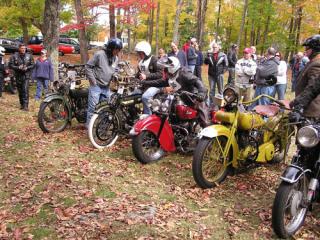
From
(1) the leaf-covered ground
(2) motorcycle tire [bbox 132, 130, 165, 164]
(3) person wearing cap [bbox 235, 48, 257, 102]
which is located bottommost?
(1) the leaf-covered ground

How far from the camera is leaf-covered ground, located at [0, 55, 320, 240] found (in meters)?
4.68

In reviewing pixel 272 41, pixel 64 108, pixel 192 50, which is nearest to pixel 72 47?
pixel 272 41

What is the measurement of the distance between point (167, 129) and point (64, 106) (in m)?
2.79

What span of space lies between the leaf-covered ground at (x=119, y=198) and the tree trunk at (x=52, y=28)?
5.80 metres

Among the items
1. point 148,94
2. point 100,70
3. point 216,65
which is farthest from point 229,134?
point 216,65

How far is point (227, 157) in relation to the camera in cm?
591

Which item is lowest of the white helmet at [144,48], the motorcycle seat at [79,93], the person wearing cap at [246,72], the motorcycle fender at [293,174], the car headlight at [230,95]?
the motorcycle fender at [293,174]

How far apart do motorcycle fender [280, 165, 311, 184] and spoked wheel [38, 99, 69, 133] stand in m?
5.50

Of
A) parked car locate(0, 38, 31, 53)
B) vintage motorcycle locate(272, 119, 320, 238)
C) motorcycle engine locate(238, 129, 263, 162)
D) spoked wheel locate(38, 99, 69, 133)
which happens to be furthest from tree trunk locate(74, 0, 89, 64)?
vintage motorcycle locate(272, 119, 320, 238)

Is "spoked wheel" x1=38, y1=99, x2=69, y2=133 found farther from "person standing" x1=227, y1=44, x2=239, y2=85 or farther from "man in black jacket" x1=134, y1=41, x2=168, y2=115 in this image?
"person standing" x1=227, y1=44, x2=239, y2=85

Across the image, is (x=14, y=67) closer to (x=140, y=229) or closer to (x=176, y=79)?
(x=176, y=79)

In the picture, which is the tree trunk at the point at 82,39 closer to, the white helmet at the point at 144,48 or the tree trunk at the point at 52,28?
the tree trunk at the point at 52,28

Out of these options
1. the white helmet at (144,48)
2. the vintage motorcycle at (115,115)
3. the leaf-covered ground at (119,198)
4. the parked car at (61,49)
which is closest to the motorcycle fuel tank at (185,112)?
the leaf-covered ground at (119,198)

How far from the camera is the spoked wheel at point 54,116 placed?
332 inches
